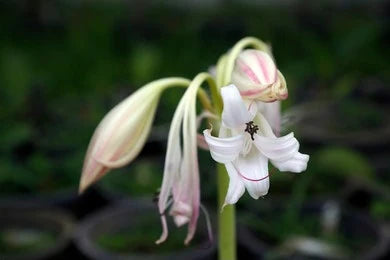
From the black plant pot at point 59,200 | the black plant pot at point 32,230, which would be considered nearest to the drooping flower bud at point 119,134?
the black plant pot at point 32,230

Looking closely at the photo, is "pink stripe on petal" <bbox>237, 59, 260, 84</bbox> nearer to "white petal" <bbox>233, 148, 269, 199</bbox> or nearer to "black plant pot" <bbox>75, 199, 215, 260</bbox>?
"white petal" <bbox>233, 148, 269, 199</bbox>

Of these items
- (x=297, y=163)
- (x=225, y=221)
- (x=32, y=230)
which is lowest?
(x=32, y=230)

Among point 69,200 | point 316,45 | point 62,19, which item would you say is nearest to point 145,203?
point 69,200

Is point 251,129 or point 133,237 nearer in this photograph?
point 251,129

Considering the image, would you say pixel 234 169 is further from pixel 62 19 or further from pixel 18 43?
pixel 62 19

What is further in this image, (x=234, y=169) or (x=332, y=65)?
(x=332, y=65)

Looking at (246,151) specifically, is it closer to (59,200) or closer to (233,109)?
(233,109)

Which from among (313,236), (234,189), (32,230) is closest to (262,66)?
(234,189)
